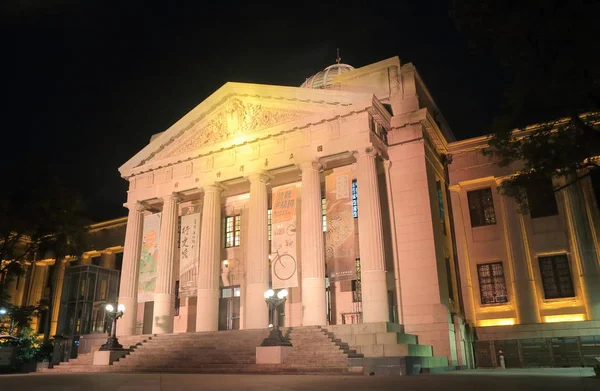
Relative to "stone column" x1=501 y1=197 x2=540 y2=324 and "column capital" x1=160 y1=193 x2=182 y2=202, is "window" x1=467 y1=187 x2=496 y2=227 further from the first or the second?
"column capital" x1=160 y1=193 x2=182 y2=202

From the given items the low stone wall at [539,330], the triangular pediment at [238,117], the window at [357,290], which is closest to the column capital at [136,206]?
the triangular pediment at [238,117]

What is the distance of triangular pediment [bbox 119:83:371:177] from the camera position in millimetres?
24547

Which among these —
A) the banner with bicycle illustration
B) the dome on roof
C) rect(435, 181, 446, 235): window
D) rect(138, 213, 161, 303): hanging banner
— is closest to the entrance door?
rect(138, 213, 161, 303): hanging banner

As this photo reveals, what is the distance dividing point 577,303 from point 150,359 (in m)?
20.9

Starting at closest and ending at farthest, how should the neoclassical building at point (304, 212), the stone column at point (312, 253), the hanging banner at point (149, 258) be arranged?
the stone column at point (312, 253)
the neoclassical building at point (304, 212)
the hanging banner at point (149, 258)

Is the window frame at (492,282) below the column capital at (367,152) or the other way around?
below

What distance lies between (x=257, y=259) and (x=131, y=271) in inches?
346

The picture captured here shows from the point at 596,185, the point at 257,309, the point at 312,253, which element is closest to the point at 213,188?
the point at 257,309

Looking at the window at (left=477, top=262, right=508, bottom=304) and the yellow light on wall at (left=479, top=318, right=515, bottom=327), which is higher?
the window at (left=477, top=262, right=508, bottom=304)

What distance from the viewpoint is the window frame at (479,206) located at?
2706 cm

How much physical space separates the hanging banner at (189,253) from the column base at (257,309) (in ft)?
12.7

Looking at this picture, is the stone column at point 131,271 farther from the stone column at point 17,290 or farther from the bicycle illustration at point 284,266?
the stone column at point 17,290

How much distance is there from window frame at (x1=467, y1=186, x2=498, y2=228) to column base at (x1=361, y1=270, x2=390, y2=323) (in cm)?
933

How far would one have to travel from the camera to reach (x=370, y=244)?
2142 cm
